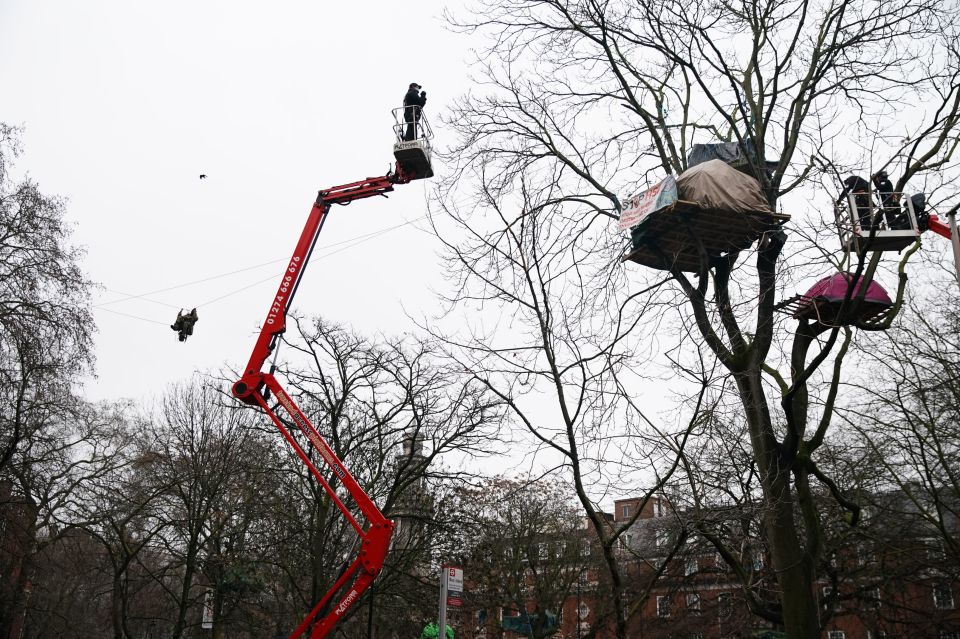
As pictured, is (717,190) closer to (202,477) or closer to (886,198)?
(886,198)

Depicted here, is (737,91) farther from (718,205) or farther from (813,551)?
(813,551)

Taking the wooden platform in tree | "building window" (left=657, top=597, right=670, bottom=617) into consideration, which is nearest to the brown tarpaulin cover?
the wooden platform in tree

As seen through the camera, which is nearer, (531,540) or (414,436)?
(414,436)

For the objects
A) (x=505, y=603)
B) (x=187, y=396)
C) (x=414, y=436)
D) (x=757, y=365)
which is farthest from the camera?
(x=505, y=603)

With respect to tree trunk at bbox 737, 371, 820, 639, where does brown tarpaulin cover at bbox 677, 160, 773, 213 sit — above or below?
above

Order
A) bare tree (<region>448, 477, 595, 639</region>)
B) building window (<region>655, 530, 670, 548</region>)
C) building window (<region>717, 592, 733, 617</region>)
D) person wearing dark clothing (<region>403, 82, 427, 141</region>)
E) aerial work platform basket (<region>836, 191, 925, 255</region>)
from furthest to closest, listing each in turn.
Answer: bare tree (<region>448, 477, 595, 639</region>) → building window (<region>717, 592, 733, 617</region>) → building window (<region>655, 530, 670, 548</region>) → person wearing dark clothing (<region>403, 82, 427, 141</region>) → aerial work platform basket (<region>836, 191, 925, 255</region>)

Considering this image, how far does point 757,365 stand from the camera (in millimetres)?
11758

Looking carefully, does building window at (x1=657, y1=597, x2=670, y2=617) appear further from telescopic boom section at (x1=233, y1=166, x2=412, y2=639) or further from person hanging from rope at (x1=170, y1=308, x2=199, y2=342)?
person hanging from rope at (x1=170, y1=308, x2=199, y2=342)

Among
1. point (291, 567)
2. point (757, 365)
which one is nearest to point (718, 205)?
point (757, 365)

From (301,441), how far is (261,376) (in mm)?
12459

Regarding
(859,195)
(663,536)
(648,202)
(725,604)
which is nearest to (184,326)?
(648,202)

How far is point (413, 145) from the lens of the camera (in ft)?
44.0

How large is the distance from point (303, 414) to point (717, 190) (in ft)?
25.9

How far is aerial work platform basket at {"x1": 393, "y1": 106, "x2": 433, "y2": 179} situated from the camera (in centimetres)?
1345
